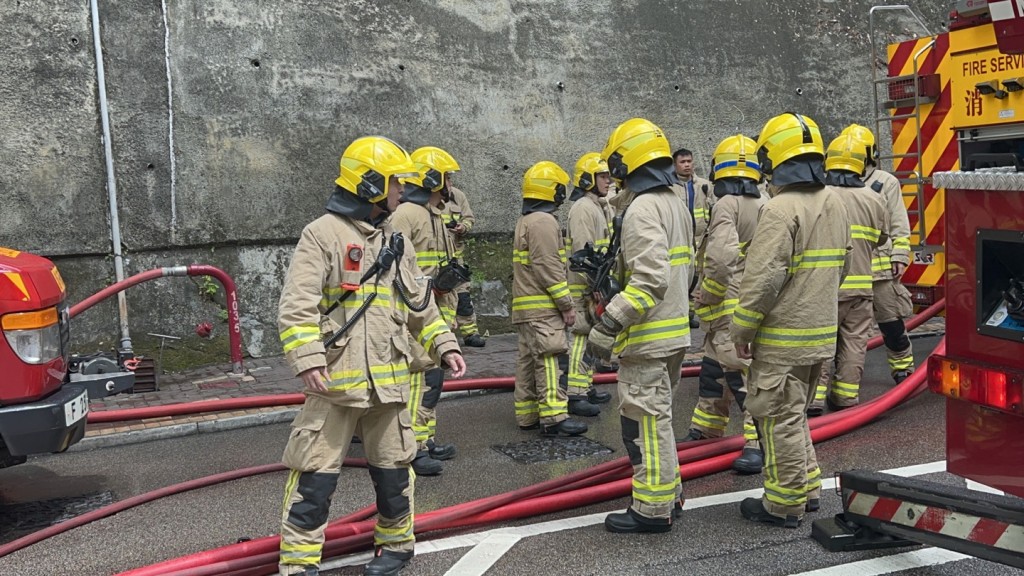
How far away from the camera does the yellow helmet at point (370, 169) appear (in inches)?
161

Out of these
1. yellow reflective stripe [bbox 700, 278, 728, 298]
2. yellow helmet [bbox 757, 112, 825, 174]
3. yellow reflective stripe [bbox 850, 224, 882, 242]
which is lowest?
yellow reflective stripe [bbox 700, 278, 728, 298]

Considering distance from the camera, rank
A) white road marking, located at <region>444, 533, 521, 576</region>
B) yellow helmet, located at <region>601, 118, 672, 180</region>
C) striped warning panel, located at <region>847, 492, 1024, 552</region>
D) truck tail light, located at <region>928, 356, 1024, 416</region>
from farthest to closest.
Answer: yellow helmet, located at <region>601, 118, 672, 180</region>
white road marking, located at <region>444, 533, 521, 576</region>
striped warning panel, located at <region>847, 492, 1024, 552</region>
truck tail light, located at <region>928, 356, 1024, 416</region>

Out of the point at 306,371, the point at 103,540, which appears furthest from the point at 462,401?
the point at 306,371

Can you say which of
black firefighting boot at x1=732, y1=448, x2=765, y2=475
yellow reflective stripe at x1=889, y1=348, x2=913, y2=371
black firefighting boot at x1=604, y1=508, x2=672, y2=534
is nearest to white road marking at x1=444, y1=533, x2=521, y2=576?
black firefighting boot at x1=604, y1=508, x2=672, y2=534

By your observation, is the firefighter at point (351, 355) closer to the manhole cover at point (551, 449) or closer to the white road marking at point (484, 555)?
the white road marking at point (484, 555)

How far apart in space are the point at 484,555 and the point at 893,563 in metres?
1.88

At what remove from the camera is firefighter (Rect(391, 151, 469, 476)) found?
232 inches

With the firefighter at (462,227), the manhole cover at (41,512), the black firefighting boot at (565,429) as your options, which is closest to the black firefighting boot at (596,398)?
the black firefighting boot at (565,429)

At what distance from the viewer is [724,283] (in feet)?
19.6

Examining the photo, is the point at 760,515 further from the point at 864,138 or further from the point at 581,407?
the point at 864,138

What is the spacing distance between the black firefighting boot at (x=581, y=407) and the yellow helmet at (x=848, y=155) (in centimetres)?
259

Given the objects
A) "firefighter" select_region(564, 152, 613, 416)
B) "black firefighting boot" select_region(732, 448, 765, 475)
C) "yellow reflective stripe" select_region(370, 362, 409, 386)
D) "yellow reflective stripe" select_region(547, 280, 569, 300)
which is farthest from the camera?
"firefighter" select_region(564, 152, 613, 416)

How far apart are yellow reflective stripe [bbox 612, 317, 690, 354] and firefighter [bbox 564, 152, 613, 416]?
2278 millimetres

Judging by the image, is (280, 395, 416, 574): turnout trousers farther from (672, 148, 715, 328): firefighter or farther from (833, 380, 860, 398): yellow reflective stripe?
(672, 148, 715, 328): firefighter
